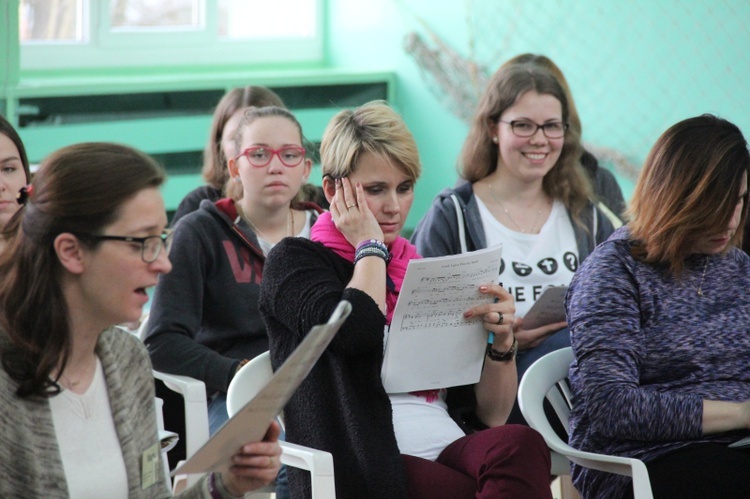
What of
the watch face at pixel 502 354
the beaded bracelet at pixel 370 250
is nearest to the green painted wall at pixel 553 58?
the watch face at pixel 502 354

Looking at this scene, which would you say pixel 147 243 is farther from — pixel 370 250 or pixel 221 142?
pixel 221 142

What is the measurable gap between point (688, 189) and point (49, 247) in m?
1.38

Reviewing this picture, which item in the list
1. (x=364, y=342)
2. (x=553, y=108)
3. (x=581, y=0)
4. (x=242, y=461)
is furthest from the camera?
(x=581, y=0)

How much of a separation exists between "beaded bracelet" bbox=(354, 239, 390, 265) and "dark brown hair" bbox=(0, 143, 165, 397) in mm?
640

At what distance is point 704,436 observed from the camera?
2137 mm

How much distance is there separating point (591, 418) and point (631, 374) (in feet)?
0.42

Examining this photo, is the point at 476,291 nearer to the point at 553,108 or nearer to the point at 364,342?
the point at 364,342

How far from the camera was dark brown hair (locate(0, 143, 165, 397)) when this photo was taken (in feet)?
5.05

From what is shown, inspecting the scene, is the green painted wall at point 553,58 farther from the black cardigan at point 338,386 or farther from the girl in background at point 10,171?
the black cardigan at point 338,386

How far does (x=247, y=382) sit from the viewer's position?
2.13 metres

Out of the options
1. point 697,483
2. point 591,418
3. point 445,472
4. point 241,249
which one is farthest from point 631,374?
point 241,249

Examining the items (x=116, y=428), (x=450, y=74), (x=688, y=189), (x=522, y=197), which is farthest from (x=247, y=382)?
(x=450, y=74)

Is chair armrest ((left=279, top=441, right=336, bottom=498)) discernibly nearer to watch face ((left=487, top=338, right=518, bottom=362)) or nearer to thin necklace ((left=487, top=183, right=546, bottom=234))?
watch face ((left=487, top=338, right=518, bottom=362))

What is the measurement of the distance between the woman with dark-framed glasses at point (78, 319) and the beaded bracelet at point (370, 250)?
55cm
